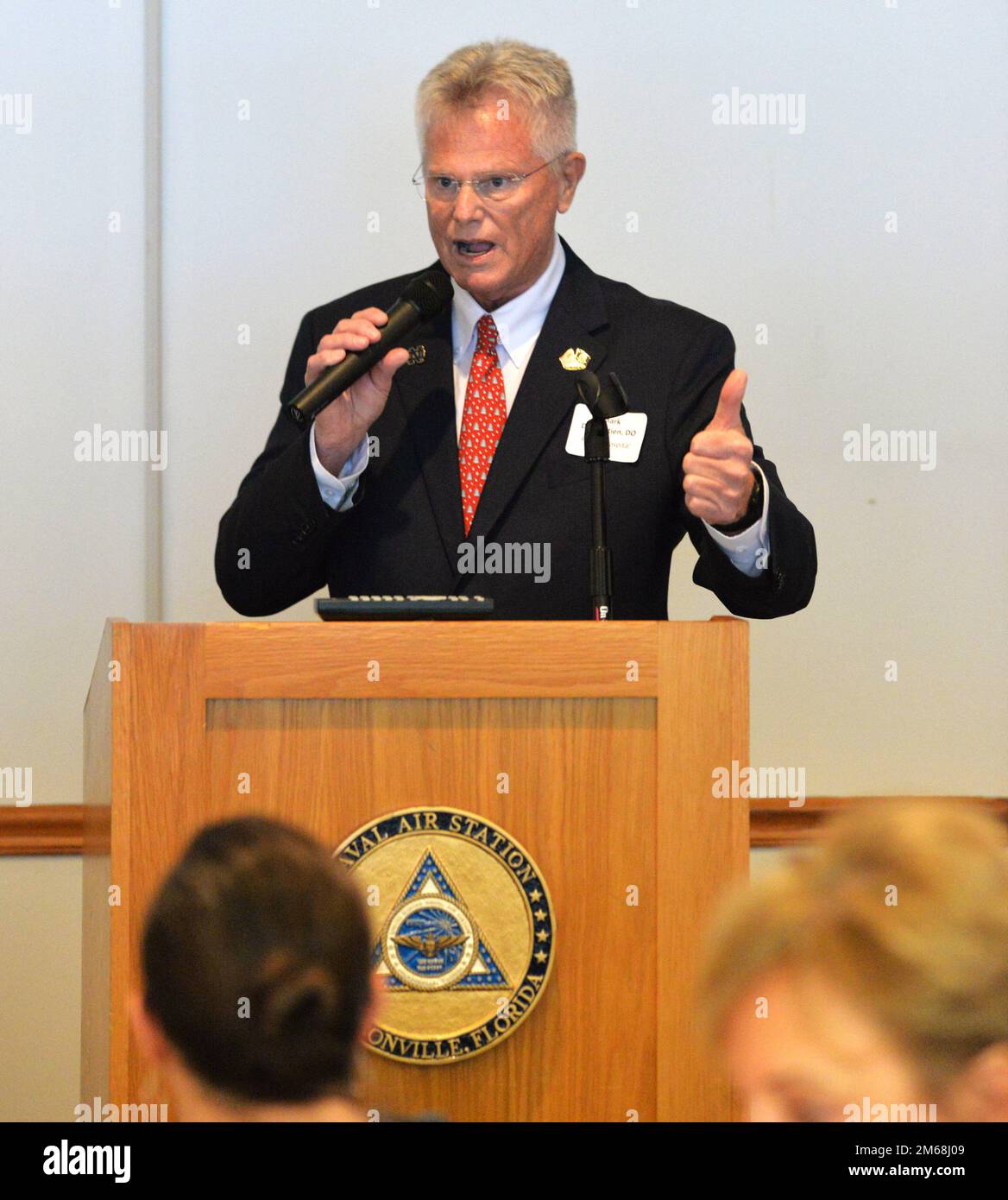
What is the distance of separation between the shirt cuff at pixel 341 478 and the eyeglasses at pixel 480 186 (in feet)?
1.53

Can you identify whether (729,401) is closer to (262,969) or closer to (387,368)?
(387,368)

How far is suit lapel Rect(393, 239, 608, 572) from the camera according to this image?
2645mm

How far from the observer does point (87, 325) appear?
397cm

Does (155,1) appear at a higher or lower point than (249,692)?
higher

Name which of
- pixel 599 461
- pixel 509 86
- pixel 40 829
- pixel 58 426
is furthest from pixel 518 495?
pixel 40 829

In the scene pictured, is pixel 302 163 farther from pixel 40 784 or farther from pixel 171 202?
pixel 40 784

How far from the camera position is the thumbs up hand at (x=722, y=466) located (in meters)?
2.08

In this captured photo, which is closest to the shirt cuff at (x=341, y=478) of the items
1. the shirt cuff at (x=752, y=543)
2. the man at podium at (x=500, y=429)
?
the man at podium at (x=500, y=429)

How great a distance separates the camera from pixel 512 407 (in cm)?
271

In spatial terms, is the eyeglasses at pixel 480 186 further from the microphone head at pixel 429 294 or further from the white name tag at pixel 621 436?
the white name tag at pixel 621 436

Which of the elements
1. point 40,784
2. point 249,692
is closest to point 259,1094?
point 249,692

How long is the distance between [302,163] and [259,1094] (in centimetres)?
327

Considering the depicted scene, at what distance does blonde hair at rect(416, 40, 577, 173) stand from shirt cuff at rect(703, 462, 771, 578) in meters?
0.83

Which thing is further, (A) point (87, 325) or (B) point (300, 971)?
(A) point (87, 325)
